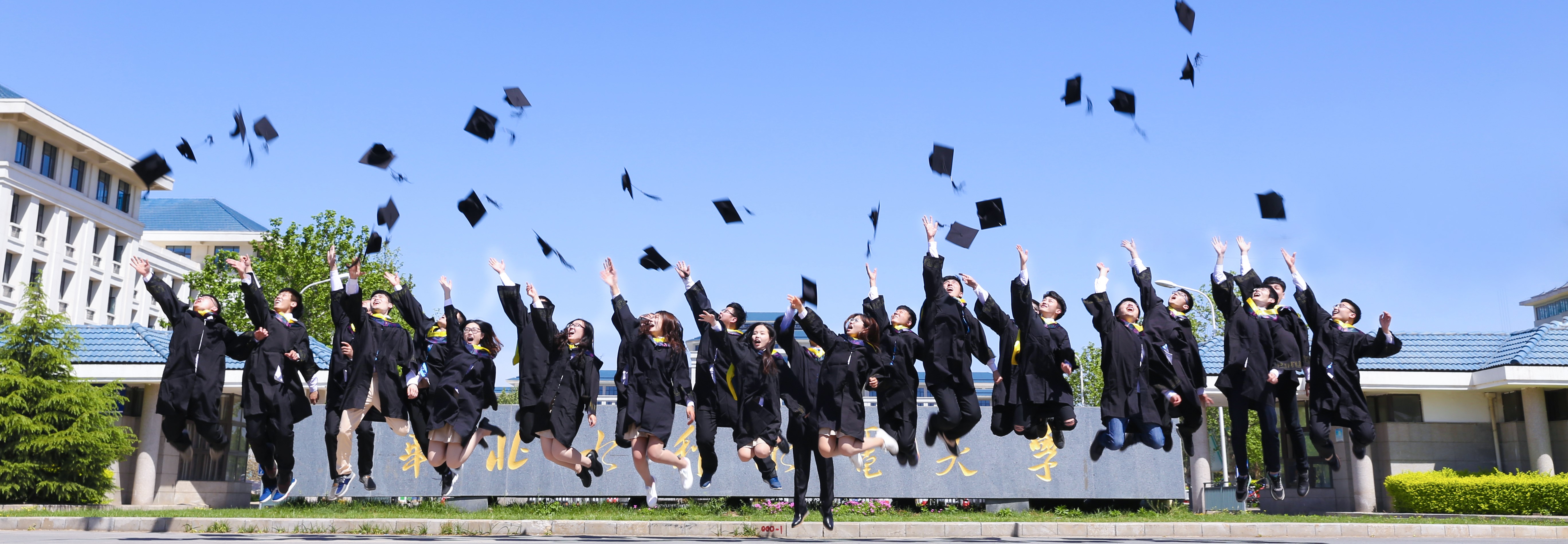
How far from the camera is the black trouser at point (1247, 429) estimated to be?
10.2 metres

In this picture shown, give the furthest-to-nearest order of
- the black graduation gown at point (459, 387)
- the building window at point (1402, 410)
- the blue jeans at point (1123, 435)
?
the building window at point (1402, 410)
the black graduation gown at point (459, 387)
the blue jeans at point (1123, 435)

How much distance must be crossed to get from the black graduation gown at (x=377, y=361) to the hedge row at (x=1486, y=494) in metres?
18.4

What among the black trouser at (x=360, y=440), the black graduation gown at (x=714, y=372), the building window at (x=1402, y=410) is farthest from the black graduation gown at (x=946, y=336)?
the building window at (x=1402, y=410)

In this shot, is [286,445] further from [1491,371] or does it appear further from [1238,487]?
[1491,371]

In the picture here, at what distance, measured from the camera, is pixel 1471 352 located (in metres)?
22.6

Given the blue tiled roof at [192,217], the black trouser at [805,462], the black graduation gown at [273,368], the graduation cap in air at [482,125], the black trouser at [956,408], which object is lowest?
the black trouser at [805,462]

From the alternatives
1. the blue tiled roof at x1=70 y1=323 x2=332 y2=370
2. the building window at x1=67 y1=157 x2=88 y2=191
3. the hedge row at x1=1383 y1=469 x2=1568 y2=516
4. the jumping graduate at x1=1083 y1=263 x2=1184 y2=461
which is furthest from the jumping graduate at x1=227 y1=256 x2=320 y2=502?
the building window at x1=67 y1=157 x2=88 y2=191

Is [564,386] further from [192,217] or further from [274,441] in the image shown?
[192,217]

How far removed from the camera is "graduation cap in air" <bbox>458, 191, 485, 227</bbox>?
462 inches

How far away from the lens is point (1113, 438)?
10062mm

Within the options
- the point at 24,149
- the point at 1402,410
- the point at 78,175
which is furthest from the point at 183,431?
the point at 78,175

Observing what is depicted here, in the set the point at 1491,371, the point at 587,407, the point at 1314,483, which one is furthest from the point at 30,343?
the point at 1491,371

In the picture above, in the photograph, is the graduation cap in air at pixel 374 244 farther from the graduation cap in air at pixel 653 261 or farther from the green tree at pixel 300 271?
the green tree at pixel 300 271

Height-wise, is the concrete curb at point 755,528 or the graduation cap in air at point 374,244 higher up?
the graduation cap in air at point 374,244
